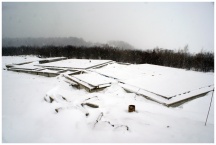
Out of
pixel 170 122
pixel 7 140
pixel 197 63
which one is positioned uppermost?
pixel 197 63

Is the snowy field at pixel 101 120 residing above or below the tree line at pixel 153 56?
below

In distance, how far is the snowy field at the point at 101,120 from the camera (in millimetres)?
3652

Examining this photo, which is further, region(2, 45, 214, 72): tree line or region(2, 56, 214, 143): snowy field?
region(2, 45, 214, 72): tree line

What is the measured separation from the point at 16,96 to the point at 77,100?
86.2 inches

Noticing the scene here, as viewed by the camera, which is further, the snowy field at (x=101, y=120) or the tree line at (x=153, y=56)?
the tree line at (x=153, y=56)

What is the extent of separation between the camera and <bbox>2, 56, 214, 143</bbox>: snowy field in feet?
12.0

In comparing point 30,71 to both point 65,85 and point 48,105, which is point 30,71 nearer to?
point 65,85

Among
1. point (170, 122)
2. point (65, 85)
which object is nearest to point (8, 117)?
point (65, 85)

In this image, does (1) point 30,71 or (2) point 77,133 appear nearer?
(2) point 77,133

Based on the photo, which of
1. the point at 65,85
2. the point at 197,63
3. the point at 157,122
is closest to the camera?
the point at 157,122

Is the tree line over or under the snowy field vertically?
over

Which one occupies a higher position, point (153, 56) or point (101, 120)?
point (153, 56)

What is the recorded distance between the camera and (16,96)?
5.77 metres

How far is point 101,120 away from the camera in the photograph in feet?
13.5
